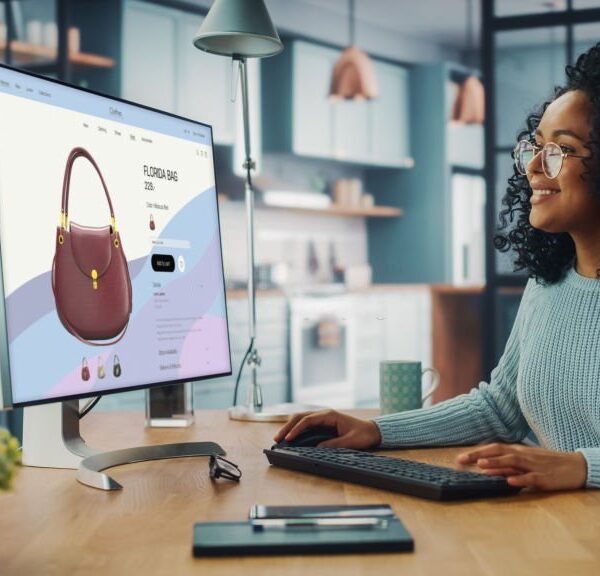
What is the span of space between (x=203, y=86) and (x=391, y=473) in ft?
15.6

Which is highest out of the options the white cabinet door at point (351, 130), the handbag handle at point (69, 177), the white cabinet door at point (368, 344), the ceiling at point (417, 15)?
the ceiling at point (417, 15)

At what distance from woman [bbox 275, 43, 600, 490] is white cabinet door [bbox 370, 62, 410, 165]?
18.3 feet

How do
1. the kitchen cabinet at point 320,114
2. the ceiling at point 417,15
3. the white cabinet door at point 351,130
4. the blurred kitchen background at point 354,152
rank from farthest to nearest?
the white cabinet door at point 351,130
the ceiling at point 417,15
the kitchen cabinet at point 320,114
the blurred kitchen background at point 354,152

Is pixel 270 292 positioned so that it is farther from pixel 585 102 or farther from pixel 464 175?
pixel 585 102

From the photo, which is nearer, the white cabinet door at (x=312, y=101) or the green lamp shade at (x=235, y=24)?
the green lamp shade at (x=235, y=24)

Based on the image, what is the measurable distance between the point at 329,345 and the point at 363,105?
6.73 feet

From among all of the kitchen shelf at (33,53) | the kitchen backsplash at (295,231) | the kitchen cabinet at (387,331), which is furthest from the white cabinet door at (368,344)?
the kitchen shelf at (33,53)

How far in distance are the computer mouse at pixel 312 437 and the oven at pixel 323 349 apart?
4.06m

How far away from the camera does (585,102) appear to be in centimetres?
137

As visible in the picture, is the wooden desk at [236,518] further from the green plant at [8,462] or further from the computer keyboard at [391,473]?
the green plant at [8,462]

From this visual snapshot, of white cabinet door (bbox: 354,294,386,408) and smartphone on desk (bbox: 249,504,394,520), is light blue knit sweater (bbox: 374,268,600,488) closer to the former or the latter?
smartphone on desk (bbox: 249,504,394,520)

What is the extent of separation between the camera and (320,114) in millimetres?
6484

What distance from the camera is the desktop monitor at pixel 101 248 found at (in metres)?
1.07

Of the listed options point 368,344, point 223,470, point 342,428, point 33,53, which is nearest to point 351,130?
point 368,344
